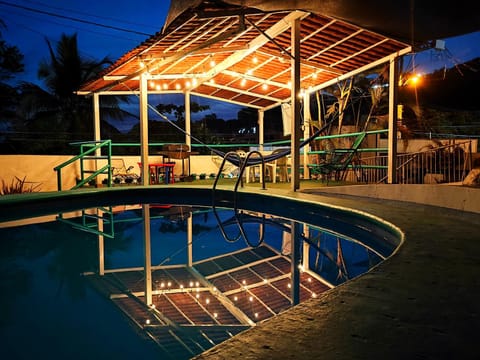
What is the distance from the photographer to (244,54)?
688 cm

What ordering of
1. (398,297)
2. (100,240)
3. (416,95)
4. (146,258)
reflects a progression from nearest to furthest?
(398,297) → (146,258) → (100,240) → (416,95)

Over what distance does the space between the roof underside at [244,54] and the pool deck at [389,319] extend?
3.84 m

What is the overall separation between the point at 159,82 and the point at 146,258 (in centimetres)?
666

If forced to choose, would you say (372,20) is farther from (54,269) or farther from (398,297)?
(54,269)

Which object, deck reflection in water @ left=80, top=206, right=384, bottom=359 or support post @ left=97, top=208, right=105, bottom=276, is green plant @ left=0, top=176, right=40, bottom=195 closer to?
support post @ left=97, top=208, right=105, bottom=276

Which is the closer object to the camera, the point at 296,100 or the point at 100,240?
the point at 100,240

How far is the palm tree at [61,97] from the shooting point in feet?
45.8

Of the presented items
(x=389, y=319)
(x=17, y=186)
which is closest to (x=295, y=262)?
(x=389, y=319)

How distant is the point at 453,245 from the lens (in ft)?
7.46

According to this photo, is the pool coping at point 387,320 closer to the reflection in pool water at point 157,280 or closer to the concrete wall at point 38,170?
the reflection in pool water at point 157,280

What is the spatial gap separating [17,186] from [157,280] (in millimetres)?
6653

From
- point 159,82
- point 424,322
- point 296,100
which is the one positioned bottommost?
point 424,322

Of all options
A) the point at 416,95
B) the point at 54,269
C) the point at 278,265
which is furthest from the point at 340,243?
the point at 416,95

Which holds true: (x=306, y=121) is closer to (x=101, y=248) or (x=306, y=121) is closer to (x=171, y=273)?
(x=101, y=248)
